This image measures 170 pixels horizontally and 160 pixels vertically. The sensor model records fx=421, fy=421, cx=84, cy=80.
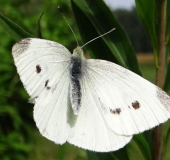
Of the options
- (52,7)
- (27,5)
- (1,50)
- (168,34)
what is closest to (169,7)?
(168,34)

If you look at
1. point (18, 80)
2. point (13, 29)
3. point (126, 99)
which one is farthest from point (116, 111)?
point (18, 80)

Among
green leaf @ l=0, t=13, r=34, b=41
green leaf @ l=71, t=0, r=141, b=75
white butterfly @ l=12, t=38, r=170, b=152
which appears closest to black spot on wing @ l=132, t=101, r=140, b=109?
white butterfly @ l=12, t=38, r=170, b=152

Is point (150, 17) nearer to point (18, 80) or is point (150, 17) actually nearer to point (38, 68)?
point (38, 68)

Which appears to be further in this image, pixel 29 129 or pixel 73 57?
pixel 29 129

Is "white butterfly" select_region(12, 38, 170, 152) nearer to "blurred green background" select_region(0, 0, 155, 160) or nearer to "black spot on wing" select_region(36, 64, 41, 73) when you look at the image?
"black spot on wing" select_region(36, 64, 41, 73)

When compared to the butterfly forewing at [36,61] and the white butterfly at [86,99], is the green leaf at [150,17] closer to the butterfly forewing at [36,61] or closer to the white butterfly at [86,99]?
the white butterfly at [86,99]

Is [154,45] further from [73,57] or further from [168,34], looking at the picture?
[73,57]

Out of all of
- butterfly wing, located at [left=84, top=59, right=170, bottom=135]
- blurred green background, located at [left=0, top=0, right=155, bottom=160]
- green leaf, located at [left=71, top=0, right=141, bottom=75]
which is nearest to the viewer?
butterfly wing, located at [left=84, top=59, right=170, bottom=135]

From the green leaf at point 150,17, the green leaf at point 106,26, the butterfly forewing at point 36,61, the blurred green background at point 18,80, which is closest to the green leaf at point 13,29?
the butterfly forewing at point 36,61
